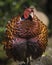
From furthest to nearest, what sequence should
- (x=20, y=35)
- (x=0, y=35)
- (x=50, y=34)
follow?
(x=50, y=34)
(x=0, y=35)
(x=20, y=35)

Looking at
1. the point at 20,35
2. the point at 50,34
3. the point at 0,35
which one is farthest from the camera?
the point at 50,34

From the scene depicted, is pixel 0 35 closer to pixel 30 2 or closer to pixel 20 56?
pixel 20 56

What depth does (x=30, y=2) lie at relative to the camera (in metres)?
6.83

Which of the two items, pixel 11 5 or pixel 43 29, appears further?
pixel 11 5

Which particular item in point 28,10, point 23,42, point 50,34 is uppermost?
point 28,10

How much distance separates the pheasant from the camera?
3.58 m

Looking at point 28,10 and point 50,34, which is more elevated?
point 28,10

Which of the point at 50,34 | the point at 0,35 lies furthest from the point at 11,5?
the point at 0,35

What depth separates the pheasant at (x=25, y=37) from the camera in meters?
3.58

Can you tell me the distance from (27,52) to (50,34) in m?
3.24

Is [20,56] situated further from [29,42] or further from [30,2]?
[30,2]

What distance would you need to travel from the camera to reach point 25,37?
359cm

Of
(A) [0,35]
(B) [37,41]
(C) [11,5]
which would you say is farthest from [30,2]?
(B) [37,41]

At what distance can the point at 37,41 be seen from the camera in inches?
143
